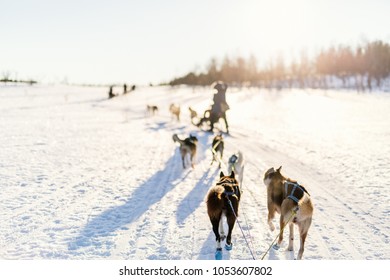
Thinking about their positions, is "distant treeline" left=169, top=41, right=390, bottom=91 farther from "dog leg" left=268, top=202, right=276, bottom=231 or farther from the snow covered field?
"dog leg" left=268, top=202, right=276, bottom=231

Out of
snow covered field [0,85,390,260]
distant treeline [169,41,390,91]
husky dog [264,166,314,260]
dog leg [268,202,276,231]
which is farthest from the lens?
distant treeline [169,41,390,91]

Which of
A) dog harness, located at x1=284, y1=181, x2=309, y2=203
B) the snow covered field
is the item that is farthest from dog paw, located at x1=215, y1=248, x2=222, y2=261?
dog harness, located at x1=284, y1=181, x2=309, y2=203

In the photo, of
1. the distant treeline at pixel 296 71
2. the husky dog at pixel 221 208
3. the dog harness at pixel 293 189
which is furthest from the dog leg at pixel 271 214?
the distant treeline at pixel 296 71

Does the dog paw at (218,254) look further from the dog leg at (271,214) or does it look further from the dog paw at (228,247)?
the dog leg at (271,214)

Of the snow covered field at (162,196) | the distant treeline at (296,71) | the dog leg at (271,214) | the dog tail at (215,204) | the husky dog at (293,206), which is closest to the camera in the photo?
the husky dog at (293,206)

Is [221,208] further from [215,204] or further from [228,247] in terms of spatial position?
[228,247]

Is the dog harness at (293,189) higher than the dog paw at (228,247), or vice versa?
the dog harness at (293,189)

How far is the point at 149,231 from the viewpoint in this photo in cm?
618

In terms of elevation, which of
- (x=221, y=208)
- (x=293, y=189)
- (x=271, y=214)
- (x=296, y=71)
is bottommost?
(x=271, y=214)

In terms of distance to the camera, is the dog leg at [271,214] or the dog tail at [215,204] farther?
the dog leg at [271,214]

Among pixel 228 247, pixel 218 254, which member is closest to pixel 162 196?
pixel 228 247
